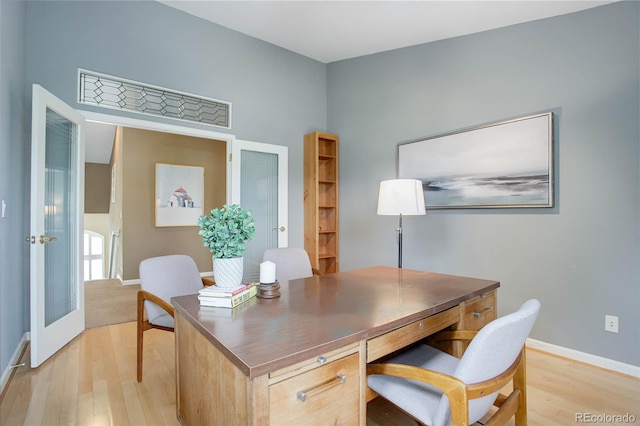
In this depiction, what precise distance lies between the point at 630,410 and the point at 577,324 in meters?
0.69

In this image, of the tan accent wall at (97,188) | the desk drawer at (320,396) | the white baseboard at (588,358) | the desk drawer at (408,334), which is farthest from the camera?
the tan accent wall at (97,188)

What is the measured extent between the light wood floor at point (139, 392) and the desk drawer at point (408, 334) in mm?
665

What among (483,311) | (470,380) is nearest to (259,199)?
(483,311)

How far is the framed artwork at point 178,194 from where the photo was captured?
543 cm

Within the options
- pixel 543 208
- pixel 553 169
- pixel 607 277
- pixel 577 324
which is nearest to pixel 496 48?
pixel 553 169

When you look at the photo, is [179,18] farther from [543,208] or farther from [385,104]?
[543,208]

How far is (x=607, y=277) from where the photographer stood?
233 centimetres

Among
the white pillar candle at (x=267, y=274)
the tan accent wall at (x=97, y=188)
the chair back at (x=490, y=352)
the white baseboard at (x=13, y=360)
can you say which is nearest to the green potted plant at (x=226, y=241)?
the white pillar candle at (x=267, y=274)

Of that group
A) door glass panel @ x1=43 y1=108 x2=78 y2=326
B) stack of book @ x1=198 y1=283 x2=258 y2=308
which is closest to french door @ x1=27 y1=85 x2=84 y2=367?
door glass panel @ x1=43 y1=108 x2=78 y2=326

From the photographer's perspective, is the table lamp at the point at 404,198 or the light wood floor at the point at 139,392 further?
the table lamp at the point at 404,198

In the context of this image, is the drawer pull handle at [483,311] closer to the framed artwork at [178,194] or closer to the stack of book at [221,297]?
the stack of book at [221,297]

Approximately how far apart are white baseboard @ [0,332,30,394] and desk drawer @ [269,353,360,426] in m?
2.19

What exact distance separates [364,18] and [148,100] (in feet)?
7.38

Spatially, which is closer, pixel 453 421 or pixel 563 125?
pixel 453 421
